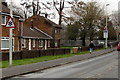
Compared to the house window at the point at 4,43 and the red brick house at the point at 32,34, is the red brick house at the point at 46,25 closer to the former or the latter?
the red brick house at the point at 32,34

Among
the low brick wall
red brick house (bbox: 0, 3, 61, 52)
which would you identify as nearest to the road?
the low brick wall

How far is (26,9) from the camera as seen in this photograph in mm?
57531

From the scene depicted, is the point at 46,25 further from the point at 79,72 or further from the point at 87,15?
the point at 79,72

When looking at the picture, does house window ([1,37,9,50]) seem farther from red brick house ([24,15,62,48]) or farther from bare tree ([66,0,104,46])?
bare tree ([66,0,104,46])

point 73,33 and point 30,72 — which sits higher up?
point 73,33

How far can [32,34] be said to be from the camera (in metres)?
44.6

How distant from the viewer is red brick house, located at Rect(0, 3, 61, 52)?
3061 centimetres

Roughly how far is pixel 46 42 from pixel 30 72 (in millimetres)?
36511

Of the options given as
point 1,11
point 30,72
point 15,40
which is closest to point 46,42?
point 15,40

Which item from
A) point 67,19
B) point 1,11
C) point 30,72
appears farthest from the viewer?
point 67,19

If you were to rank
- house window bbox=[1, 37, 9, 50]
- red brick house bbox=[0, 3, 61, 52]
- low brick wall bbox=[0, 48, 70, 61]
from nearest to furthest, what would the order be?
low brick wall bbox=[0, 48, 70, 61] → house window bbox=[1, 37, 9, 50] → red brick house bbox=[0, 3, 61, 52]

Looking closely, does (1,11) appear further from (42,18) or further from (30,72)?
(42,18)

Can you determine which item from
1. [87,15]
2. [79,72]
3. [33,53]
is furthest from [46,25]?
[79,72]

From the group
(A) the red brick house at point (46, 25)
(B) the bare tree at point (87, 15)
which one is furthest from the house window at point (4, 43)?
(B) the bare tree at point (87, 15)
